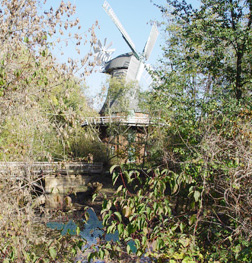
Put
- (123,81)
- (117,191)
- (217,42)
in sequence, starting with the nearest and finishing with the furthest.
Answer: (117,191), (217,42), (123,81)

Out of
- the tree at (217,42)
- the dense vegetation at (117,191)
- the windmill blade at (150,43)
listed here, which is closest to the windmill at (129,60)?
the windmill blade at (150,43)

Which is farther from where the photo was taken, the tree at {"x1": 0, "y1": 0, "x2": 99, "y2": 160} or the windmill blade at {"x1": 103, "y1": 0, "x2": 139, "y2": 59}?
the windmill blade at {"x1": 103, "y1": 0, "x2": 139, "y2": 59}

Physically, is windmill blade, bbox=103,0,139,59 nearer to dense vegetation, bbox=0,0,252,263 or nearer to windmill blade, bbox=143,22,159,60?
windmill blade, bbox=143,22,159,60

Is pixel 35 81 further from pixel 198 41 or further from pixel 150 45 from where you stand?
pixel 150 45

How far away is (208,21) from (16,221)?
618 cm

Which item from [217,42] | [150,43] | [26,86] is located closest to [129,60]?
[150,43]

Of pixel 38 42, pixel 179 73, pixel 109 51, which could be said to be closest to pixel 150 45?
pixel 109 51

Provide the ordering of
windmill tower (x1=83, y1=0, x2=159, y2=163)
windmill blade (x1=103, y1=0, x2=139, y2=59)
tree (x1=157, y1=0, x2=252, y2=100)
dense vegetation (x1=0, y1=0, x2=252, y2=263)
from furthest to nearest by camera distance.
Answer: windmill blade (x1=103, y1=0, x2=139, y2=59)
windmill tower (x1=83, y1=0, x2=159, y2=163)
tree (x1=157, y1=0, x2=252, y2=100)
dense vegetation (x1=0, y1=0, x2=252, y2=263)

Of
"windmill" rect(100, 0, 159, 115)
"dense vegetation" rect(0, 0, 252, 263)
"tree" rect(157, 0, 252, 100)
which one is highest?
"windmill" rect(100, 0, 159, 115)

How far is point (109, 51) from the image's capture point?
97.8 feet

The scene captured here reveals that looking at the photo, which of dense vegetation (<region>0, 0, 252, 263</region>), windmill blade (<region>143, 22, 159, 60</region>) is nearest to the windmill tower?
windmill blade (<region>143, 22, 159, 60</region>)

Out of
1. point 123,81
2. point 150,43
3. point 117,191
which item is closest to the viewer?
point 117,191

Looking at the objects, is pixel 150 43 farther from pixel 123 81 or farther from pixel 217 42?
pixel 217 42

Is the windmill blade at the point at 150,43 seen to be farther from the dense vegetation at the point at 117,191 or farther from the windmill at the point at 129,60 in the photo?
the dense vegetation at the point at 117,191
